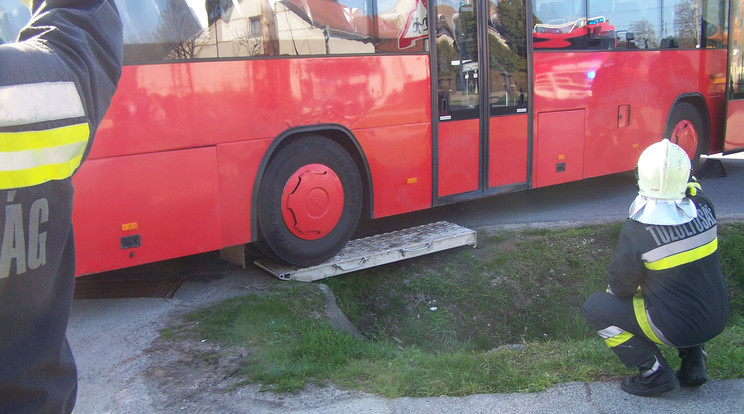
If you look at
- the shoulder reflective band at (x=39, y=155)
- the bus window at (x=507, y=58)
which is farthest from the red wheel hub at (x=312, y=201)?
the shoulder reflective band at (x=39, y=155)

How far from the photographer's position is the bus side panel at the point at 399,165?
6117 mm

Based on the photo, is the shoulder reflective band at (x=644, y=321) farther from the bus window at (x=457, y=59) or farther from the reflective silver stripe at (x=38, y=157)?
the bus window at (x=457, y=59)

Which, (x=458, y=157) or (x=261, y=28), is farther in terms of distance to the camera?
(x=458, y=157)

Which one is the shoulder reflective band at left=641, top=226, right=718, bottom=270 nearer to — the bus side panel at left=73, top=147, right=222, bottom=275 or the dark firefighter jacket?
the dark firefighter jacket

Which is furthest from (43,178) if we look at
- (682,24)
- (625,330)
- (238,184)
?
(682,24)

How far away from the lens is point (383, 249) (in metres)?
6.14

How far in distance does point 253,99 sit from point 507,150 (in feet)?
10.3

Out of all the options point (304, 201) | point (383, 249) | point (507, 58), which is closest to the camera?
point (304, 201)

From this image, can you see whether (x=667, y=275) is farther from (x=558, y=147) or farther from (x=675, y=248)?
(x=558, y=147)

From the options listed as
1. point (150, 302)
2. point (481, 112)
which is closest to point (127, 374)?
point (150, 302)

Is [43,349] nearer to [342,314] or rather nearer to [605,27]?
[342,314]

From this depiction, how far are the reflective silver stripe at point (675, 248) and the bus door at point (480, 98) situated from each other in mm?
3309

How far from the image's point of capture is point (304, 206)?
5.73m

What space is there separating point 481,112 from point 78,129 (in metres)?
5.68
